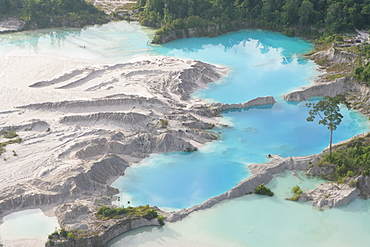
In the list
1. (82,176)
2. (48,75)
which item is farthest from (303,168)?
(48,75)

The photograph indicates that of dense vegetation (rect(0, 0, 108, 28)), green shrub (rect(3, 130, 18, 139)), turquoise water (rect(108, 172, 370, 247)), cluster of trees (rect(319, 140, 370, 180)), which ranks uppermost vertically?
dense vegetation (rect(0, 0, 108, 28))

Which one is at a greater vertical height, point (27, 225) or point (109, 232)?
point (109, 232)

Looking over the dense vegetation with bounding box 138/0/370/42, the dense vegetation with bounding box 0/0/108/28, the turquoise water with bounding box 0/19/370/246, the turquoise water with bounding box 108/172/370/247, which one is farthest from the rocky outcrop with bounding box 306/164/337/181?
the dense vegetation with bounding box 0/0/108/28

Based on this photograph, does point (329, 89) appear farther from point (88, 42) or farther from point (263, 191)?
point (88, 42)

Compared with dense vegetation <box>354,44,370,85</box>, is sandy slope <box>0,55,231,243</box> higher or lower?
lower

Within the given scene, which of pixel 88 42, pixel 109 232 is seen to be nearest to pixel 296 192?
pixel 109 232

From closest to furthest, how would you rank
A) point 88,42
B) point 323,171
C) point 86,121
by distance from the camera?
point 323,171, point 86,121, point 88,42

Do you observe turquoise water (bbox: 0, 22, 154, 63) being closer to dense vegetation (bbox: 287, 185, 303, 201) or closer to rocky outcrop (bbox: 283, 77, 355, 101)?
rocky outcrop (bbox: 283, 77, 355, 101)

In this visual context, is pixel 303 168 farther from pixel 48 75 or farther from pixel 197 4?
pixel 197 4
